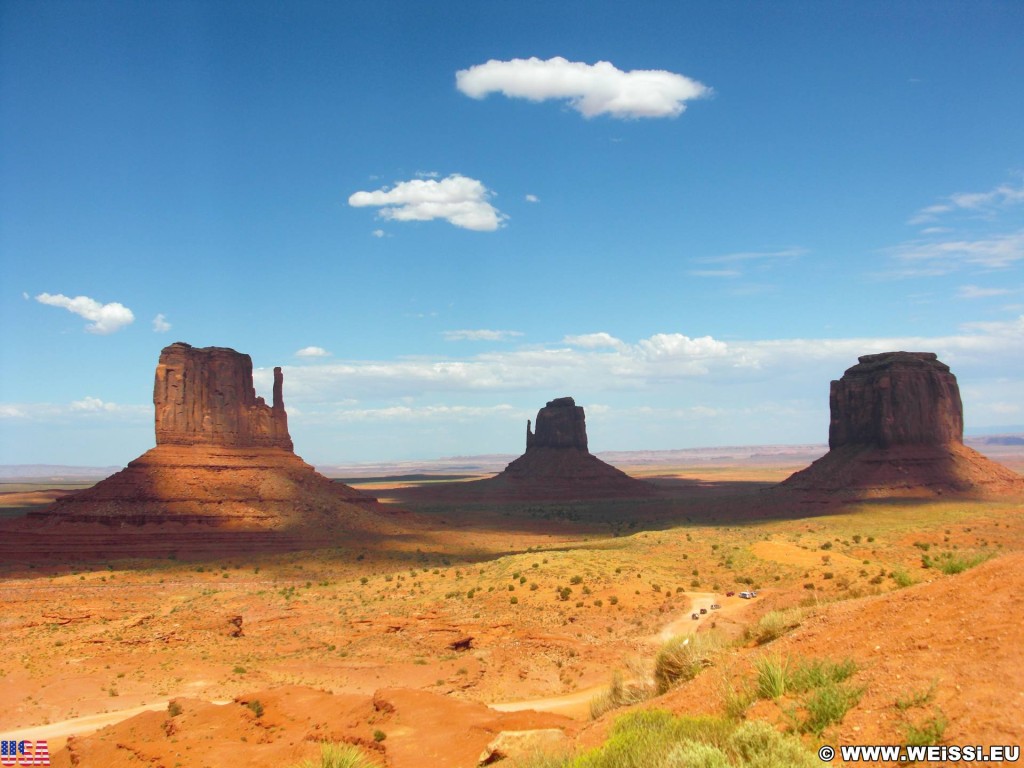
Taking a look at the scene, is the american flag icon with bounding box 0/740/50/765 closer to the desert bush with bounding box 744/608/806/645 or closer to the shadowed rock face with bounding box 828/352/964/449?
the desert bush with bounding box 744/608/806/645

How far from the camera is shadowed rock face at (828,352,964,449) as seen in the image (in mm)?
72750

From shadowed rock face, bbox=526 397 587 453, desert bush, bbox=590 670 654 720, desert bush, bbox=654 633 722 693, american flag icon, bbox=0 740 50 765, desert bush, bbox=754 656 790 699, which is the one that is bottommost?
american flag icon, bbox=0 740 50 765

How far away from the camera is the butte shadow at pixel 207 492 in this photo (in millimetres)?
54969

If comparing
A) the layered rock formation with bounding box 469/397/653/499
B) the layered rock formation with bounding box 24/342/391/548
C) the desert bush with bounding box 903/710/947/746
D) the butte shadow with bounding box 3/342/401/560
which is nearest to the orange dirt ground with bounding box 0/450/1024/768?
the desert bush with bounding box 903/710/947/746

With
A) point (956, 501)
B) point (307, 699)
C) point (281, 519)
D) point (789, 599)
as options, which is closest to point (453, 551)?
point (281, 519)

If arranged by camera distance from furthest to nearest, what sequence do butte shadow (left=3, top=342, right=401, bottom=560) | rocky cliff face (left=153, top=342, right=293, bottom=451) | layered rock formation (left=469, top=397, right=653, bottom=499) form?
layered rock formation (left=469, top=397, right=653, bottom=499) → rocky cliff face (left=153, top=342, right=293, bottom=451) → butte shadow (left=3, top=342, right=401, bottom=560)

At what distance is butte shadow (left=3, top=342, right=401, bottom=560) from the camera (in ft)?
180

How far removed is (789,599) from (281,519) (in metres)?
45.9

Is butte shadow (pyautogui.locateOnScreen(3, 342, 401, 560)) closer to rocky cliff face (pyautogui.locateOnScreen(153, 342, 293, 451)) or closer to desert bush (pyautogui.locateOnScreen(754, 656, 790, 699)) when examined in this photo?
rocky cliff face (pyautogui.locateOnScreen(153, 342, 293, 451))

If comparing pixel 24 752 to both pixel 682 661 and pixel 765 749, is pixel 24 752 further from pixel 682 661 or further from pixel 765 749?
pixel 765 749

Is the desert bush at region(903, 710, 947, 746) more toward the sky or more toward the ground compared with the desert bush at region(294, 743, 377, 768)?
more toward the sky

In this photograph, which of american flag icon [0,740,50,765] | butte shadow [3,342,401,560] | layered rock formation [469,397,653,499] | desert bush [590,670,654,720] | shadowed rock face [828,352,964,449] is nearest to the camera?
desert bush [590,670,654,720]

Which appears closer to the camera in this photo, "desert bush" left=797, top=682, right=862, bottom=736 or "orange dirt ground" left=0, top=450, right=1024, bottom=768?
"desert bush" left=797, top=682, right=862, bottom=736

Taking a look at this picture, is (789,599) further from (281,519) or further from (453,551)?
(281,519)
